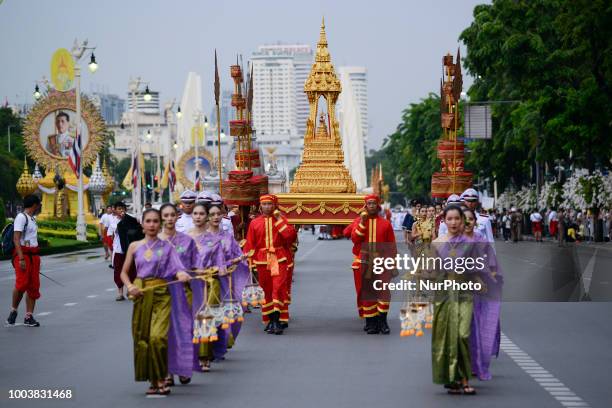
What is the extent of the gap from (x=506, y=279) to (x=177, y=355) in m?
16.0

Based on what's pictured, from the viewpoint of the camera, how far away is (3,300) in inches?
897

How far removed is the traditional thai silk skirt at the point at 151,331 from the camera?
11086 mm

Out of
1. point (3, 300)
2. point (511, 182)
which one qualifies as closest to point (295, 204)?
point (3, 300)

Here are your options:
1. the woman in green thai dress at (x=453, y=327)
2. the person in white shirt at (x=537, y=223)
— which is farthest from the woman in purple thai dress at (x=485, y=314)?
the person in white shirt at (x=537, y=223)

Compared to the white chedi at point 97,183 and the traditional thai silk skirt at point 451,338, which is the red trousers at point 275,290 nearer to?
the traditional thai silk skirt at point 451,338

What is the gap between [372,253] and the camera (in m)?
16.7

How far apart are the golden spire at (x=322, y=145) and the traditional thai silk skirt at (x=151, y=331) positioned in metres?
12.7

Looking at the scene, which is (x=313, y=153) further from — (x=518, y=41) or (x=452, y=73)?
(x=518, y=41)

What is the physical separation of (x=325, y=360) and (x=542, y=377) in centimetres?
242

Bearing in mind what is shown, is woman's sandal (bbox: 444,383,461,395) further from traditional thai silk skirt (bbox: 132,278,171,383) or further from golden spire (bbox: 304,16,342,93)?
golden spire (bbox: 304,16,342,93)

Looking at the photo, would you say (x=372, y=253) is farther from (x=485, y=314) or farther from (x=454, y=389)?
(x=454, y=389)

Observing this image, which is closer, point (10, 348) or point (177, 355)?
point (177, 355)

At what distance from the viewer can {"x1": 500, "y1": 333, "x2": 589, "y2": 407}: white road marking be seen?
1076cm

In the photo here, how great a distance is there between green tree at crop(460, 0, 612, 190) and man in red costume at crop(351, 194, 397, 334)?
29.1 m
